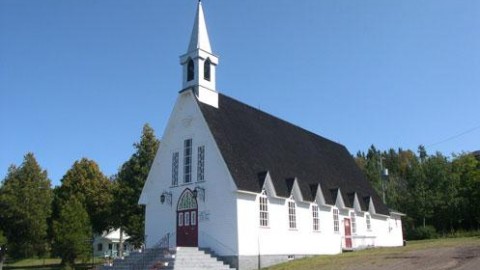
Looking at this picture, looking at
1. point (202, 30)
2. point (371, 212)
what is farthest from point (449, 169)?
point (202, 30)

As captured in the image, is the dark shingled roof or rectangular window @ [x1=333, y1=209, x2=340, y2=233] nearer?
the dark shingled roof

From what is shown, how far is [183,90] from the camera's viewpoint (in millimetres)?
29578

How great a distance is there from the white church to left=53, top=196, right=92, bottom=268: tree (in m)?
13.9

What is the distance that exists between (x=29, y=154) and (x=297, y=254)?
1423 inches

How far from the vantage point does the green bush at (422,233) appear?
5191 cm

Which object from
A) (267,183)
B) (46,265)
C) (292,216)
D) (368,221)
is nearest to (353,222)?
(368,221)

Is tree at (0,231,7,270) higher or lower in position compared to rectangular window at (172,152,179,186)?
lower

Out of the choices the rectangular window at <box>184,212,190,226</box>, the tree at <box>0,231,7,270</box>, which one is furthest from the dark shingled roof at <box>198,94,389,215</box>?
the tree at <box>0,231,7,270</box>

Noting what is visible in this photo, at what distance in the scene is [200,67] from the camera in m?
29.5

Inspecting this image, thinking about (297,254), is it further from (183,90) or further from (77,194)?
(77,194)

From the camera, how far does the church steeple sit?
96.0 feet

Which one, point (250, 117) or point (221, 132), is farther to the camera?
point (250, 117)

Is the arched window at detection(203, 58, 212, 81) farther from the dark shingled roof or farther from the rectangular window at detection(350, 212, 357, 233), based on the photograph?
the rectangular window at detection(350, 212, 357, 233)

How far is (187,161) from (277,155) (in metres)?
6.48
